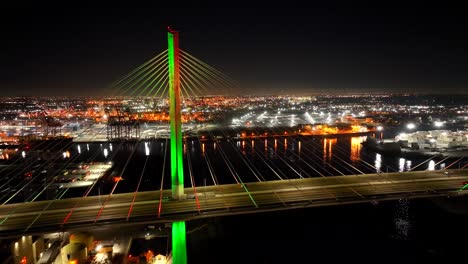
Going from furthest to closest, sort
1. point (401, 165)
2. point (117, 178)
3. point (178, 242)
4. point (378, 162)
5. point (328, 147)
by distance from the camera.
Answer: point (328, 147) < point (378, 162) < point (401, 165) < point (117, 178) < point (178, 242)

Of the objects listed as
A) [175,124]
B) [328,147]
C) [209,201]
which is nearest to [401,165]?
[328,147]

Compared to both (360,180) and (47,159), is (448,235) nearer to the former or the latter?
(360,180)

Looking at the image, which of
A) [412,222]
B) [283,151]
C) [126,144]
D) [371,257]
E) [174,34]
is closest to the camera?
[174,34]

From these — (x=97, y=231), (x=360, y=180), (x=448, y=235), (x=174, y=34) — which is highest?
(x=174, y=34)

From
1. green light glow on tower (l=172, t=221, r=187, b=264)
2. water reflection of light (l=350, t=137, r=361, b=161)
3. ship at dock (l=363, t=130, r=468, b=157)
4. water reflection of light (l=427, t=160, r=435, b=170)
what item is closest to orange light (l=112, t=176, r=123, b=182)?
green light glow on tower (l=172, t=221, r=187, b=264)

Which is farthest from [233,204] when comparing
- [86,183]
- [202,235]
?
[86,183]

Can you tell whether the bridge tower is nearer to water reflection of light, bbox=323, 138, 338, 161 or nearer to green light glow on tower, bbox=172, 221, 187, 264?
green light glow on tower, bbox=172, 221, 187, 264

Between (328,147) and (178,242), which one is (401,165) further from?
(178,242)
